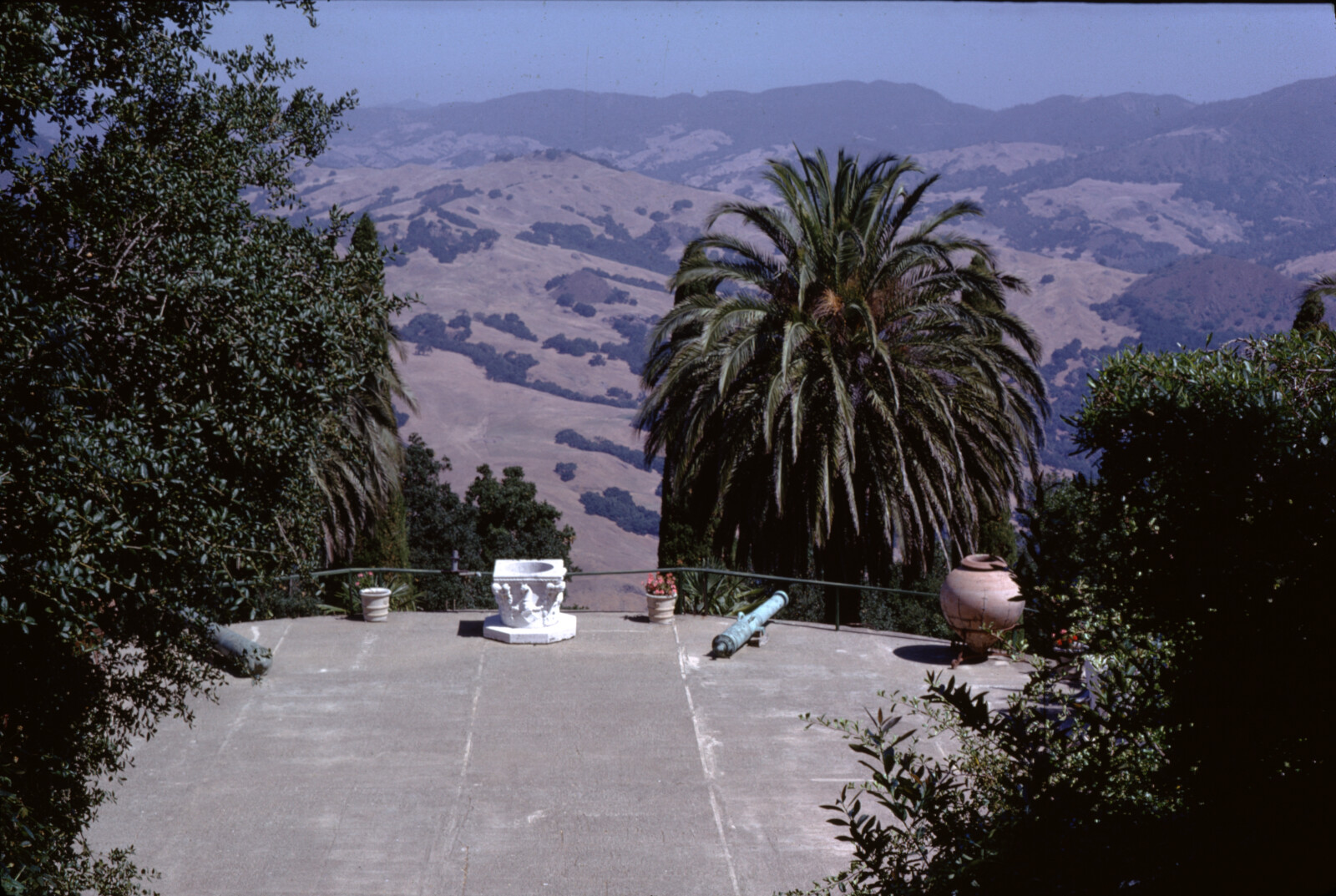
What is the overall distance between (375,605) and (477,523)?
26320 mm

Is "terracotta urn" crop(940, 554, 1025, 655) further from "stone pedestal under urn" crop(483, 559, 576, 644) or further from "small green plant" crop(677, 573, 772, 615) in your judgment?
"stone pedestal under urn" crop(483, 559, 576, 644)

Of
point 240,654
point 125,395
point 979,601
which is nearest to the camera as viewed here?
point 125,395

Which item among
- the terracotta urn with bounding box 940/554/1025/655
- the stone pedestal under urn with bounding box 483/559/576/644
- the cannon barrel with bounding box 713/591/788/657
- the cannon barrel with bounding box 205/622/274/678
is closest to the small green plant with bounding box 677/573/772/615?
the cannon barrel with bounding box 713/591/788/657

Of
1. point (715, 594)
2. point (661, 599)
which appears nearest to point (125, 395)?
point (661, 599)

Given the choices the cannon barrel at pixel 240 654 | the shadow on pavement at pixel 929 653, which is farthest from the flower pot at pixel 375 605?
the shadow on pavement at pixel 929 653

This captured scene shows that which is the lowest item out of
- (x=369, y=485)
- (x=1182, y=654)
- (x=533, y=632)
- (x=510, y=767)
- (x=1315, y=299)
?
(x=510, y=767)

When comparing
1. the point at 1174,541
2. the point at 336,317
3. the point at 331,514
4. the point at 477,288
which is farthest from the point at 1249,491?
the point at 477,288

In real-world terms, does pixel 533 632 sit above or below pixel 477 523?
above

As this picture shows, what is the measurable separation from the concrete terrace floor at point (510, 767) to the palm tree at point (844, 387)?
12.8 feet

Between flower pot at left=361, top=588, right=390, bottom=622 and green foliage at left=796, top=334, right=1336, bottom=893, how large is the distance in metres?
Answer: 11.1

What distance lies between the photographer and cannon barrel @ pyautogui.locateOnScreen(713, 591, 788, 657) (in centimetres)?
1324

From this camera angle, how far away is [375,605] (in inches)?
580

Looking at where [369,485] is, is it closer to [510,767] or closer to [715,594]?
[715,594]

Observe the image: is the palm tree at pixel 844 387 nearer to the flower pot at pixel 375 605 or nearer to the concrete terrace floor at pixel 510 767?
the concrete terrace floor at pixel 510 767
